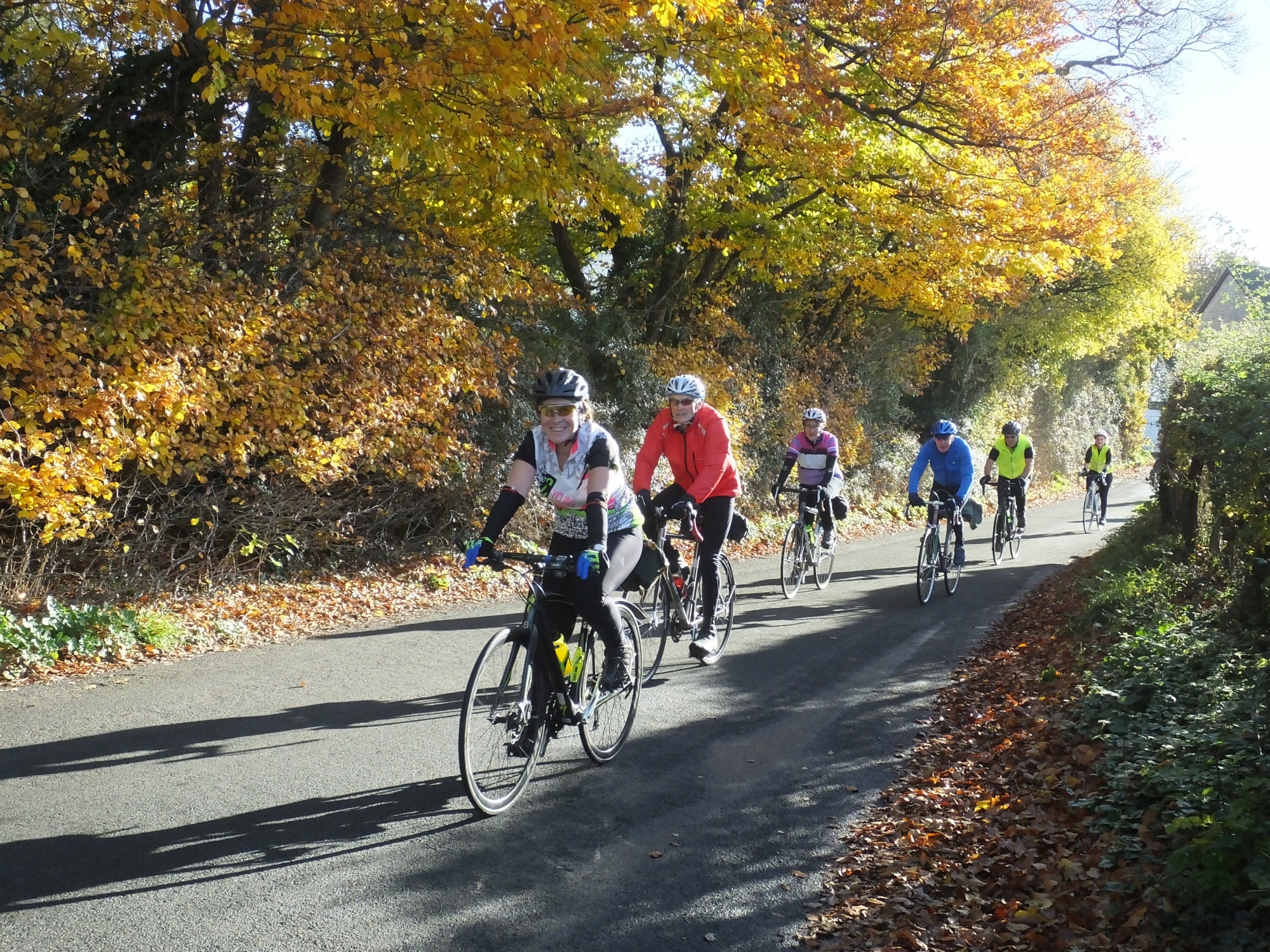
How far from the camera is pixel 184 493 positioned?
9.77 m

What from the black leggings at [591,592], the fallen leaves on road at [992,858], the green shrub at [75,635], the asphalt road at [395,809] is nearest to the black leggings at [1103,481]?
the asphalt road at [395,809]

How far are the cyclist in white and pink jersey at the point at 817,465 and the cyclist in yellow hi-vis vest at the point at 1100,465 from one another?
12.1 metres

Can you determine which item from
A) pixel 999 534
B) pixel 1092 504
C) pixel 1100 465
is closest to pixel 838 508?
pixel 999 534

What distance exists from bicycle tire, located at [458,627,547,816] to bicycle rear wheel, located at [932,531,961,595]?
349 inches

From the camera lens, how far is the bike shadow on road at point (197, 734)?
18.1ft

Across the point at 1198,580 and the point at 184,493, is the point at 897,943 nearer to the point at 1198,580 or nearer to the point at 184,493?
the point at 1198,580

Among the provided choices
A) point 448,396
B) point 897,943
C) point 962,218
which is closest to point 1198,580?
point 897,943

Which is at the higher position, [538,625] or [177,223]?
[177,223]

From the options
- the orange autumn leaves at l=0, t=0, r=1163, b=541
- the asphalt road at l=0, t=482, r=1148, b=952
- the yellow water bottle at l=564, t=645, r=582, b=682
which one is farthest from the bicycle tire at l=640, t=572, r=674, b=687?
the orange autumn leaves at l=0, t=0, r=1163, b=541

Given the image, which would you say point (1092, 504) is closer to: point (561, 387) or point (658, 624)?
point (658, 624)

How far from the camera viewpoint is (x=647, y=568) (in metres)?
7.63

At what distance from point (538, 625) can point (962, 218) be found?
13.9 meters

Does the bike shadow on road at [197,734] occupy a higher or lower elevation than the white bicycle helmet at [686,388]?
lower

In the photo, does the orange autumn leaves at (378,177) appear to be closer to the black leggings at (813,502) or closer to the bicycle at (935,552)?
the black leggings at (813,502)
